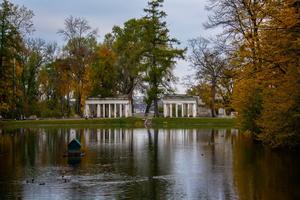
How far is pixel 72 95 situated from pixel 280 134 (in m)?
77.4

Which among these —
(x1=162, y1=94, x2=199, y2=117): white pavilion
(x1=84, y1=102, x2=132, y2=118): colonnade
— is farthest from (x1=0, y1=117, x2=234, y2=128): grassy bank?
(x1=162, y1=94, x2=199, y2=117): white pavilion

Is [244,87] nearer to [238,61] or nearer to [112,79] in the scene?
[238,61]

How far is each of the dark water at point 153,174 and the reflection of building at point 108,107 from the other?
64912 mm

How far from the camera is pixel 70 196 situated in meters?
16.8

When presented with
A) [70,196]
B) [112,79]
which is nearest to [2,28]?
[112,79]

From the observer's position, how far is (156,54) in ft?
294

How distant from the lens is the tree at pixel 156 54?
89.8 metres

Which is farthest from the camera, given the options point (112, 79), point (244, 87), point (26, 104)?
point (112, 79)

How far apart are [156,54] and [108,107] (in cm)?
1696

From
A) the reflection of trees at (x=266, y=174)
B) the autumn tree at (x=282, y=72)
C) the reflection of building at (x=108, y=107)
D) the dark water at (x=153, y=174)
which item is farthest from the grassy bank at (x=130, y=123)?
the reflection of trees at (x=266, y=174)

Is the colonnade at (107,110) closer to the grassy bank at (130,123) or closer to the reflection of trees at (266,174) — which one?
the grassy bank at (130,123)

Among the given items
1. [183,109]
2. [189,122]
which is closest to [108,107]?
[183,109]

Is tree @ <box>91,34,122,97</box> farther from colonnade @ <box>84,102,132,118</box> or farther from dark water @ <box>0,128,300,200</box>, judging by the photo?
dark water @ <box>0,128,300,200</box>

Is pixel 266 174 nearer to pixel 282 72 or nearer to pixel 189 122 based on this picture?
pixel 282 72
